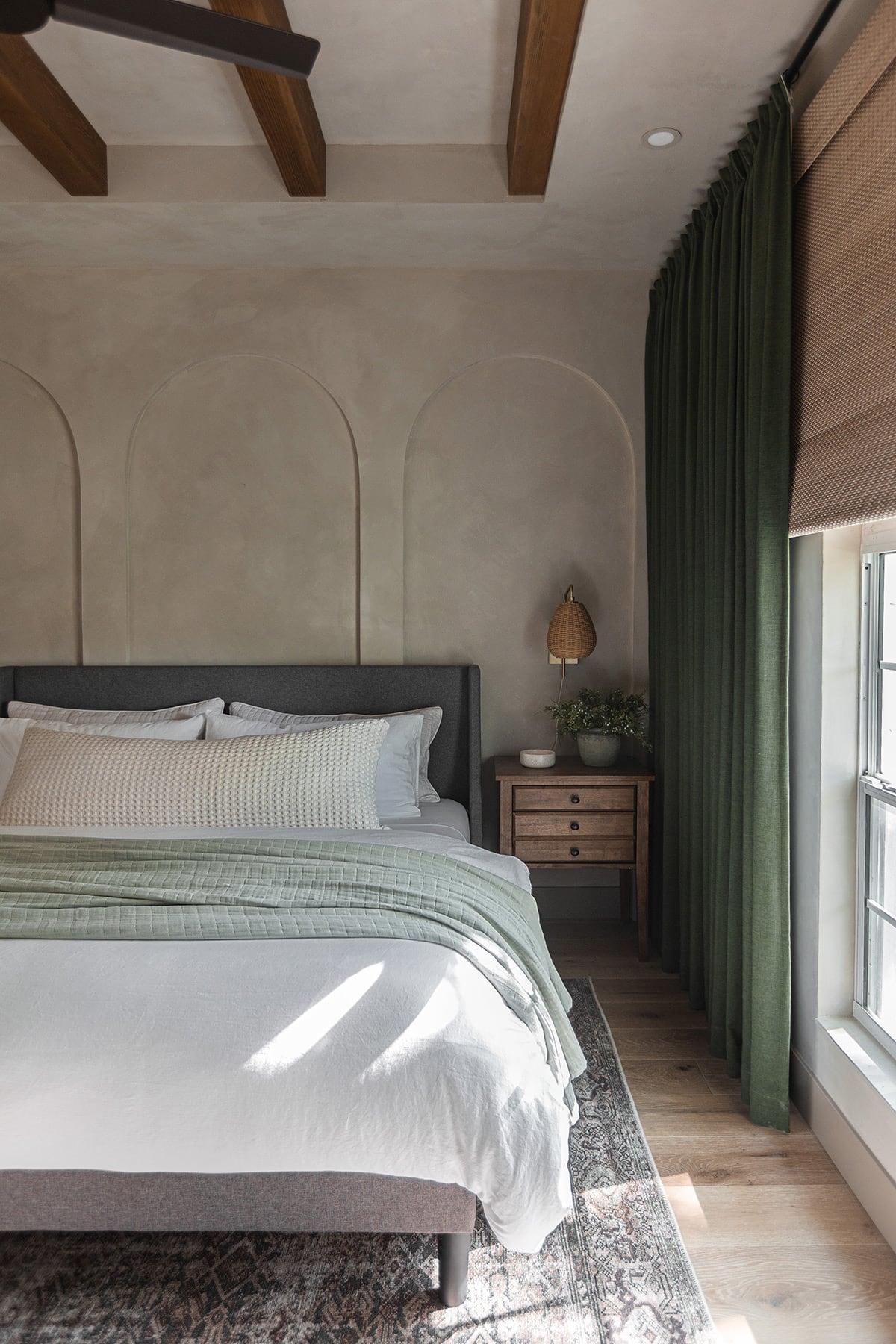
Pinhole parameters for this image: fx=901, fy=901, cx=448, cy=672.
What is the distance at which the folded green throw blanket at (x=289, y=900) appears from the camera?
6.19 feet

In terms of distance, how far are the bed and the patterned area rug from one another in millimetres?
103

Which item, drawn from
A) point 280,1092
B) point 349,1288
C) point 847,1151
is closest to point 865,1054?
point 847,1151

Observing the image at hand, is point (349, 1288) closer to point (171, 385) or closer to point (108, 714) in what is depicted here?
point (108, 714)

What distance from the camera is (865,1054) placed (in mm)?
2090

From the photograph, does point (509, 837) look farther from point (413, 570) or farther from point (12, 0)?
point (12, 0)

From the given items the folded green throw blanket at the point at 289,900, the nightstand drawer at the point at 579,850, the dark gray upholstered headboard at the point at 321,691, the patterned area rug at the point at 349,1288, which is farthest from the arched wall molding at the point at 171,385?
the patterned area rug at the point at 349,1288

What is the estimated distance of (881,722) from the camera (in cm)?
217

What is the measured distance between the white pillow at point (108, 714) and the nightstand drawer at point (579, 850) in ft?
4.26

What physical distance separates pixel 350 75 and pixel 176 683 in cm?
215

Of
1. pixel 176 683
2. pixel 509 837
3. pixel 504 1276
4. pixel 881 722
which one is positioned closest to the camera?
pixel 504 1276

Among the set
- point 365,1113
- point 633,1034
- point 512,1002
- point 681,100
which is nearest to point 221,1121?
point 365,1113

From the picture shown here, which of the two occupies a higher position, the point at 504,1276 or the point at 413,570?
the point at 413,570

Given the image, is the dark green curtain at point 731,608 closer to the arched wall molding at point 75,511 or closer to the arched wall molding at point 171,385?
the arched wall molding at point 171,385

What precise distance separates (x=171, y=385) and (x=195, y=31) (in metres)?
2.18
